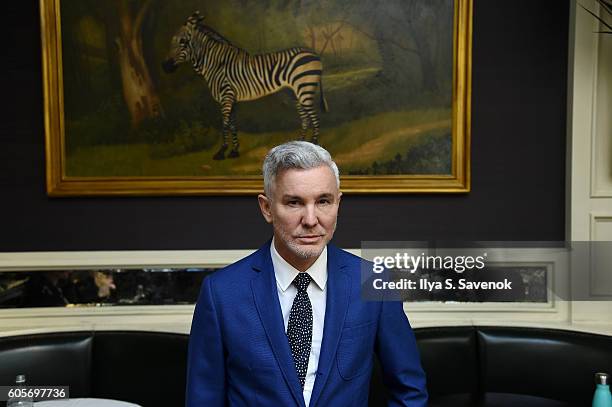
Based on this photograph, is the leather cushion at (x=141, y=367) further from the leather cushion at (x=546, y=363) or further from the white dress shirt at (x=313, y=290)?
the white dress shirt at (x=313, y=290)

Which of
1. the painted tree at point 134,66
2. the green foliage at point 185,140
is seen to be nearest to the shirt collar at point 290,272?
the green foliage at point 185,140

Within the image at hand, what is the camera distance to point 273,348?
1.64 m

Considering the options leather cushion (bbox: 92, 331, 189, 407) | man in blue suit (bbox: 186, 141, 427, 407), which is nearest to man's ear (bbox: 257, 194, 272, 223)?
man in blue suit (bbox: 186, 141, 427, 407)

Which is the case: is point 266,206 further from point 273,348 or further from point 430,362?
point 430,362

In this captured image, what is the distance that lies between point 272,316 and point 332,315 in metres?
0.15

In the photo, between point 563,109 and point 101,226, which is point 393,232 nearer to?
point 563,109

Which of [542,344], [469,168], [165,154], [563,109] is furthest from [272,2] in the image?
[542,344]

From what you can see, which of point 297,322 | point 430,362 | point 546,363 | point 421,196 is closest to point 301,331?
point 297,322

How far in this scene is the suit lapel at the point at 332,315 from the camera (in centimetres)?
163

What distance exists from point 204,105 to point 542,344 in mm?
2103

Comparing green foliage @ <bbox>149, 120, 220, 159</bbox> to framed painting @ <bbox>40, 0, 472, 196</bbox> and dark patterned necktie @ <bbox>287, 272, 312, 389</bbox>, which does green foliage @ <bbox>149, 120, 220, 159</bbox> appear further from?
dark patterned necktie @ <bbox>287, 272, 312, 389</bbox>

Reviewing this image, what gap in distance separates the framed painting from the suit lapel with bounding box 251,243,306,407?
167 cm

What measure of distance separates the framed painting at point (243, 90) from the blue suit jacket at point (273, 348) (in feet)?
Result: 5.51

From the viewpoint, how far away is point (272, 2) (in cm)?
331
